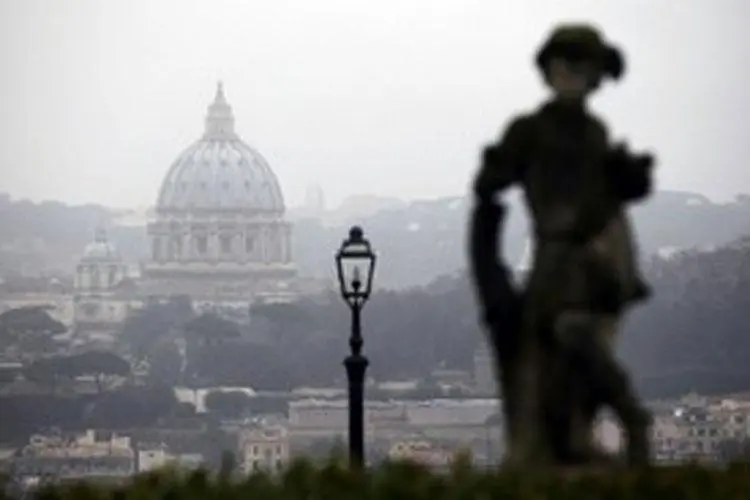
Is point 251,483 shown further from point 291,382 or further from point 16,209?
point 16,209

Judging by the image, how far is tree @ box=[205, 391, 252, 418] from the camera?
89.4 meters

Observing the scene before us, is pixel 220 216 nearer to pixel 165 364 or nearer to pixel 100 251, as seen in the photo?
pixel 100 251

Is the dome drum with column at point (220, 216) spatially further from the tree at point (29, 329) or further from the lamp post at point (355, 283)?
the lamp post at point (355, 283)

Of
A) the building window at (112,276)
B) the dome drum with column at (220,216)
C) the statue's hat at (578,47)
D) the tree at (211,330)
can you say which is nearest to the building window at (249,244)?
the dome drum with column at (220,216)

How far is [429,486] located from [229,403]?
8268 cm

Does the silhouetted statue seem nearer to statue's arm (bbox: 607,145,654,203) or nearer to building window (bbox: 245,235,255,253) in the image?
statue's arm (bbox: 607,145,654,203)

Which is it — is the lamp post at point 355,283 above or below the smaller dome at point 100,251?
below

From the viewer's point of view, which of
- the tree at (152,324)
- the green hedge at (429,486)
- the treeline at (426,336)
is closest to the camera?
the green hedge at (429,486)

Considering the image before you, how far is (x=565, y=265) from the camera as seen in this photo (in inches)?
361

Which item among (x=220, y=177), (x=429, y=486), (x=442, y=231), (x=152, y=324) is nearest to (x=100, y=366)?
(x=152, y=324)

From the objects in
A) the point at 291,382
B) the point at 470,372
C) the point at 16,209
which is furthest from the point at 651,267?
the point at 16,209

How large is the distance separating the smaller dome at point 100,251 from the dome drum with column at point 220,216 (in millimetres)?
1477

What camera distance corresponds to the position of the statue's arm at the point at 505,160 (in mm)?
9406

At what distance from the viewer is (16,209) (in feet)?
397
